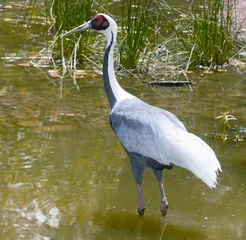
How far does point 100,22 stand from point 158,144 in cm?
135

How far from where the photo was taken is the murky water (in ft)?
16.9

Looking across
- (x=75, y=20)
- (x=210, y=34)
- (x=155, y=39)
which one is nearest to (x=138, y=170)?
(x=210, y=34)

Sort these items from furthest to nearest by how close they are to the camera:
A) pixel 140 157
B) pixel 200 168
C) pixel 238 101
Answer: pixel 238 101, pixel 140 157, pixel 200 168

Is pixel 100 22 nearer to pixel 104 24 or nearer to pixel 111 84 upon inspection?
pixel 104 24

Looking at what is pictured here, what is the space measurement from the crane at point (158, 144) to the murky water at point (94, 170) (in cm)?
28

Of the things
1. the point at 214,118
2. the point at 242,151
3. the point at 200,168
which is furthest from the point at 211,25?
the point at 200,168

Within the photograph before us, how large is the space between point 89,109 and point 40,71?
5.29 ft

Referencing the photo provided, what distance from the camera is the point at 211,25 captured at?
9211mm

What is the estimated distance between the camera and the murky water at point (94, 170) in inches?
202

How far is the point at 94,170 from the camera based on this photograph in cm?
614

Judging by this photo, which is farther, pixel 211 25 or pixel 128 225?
pixel 211 25

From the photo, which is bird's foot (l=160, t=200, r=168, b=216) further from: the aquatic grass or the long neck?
the aquatic grass

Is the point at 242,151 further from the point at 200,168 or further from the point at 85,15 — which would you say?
the point at 85,15

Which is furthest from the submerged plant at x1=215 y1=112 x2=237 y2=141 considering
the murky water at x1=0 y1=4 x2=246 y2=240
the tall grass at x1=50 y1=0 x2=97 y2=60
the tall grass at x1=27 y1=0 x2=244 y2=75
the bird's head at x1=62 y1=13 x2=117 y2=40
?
the tall grass at x1=50 y1=0 x2=97 y2=60
